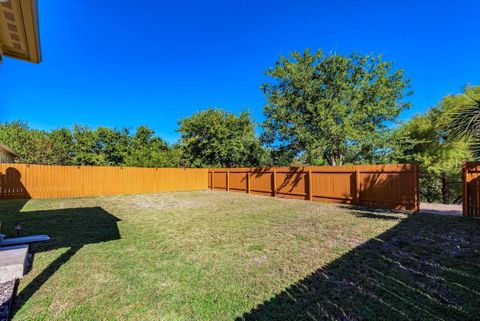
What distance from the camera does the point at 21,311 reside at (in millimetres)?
2152

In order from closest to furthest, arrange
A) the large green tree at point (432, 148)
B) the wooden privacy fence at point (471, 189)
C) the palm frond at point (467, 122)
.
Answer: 1. the palm frond at point (467, 122)
2. the wooden privacy fence at point (471, 189)
3. the large green tree at point (432, 148)

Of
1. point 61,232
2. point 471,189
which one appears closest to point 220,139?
point 61,232

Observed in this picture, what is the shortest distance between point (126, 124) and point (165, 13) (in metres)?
13.3

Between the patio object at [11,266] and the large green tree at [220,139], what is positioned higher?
the large green tree at [220,139]

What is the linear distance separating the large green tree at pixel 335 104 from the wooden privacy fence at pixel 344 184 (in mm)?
1850

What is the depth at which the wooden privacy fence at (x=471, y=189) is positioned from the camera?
6.12m

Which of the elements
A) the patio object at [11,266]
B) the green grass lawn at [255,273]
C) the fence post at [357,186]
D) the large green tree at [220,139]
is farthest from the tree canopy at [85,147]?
the patio object at [11,266]

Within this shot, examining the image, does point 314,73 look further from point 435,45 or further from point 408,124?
point 408,124

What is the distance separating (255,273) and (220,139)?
17.7 meters

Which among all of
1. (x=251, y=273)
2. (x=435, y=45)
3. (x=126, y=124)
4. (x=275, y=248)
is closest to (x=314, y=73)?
(x=435, y=45)

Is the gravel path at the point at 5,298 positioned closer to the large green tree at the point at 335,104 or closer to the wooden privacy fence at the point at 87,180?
the large green tree at the point at 335,104

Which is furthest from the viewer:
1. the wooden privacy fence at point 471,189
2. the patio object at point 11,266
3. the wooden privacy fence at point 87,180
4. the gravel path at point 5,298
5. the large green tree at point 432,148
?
the large green tree at point 432,148

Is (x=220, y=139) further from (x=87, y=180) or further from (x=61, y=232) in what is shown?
(x=61, y=232)

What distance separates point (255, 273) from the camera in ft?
9.87
